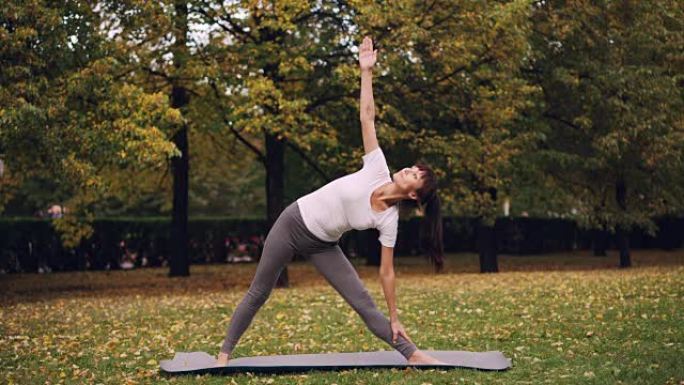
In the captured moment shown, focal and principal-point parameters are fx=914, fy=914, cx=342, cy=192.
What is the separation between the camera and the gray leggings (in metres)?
7.27

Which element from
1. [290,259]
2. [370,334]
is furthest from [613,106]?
[290,259]

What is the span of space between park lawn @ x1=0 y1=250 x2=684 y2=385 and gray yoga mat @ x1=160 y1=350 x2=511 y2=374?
0.16m

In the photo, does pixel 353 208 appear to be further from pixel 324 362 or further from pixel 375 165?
pixel 324 362

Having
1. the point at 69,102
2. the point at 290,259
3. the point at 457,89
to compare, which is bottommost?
the point at 290,259

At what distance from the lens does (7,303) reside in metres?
17.0

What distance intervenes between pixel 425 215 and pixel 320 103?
42.1 ft

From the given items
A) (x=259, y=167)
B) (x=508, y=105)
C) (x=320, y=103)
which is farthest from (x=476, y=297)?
(x=259, y=167)

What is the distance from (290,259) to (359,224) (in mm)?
667

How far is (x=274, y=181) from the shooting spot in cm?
1967

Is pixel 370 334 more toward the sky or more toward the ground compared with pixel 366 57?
more toward the ground

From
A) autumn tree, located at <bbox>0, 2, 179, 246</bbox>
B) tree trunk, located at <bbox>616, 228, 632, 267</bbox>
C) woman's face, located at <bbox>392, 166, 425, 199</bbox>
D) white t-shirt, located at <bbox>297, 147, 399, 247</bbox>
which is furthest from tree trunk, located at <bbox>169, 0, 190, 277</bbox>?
woman's face, located at <bbox>392, 166, 425, 199</bbox>

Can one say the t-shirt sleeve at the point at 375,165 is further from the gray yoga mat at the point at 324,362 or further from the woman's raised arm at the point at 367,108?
the gray yoga mat at the point at 324,362

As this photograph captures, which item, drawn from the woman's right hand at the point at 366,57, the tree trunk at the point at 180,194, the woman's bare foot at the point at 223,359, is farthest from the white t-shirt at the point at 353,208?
the tree trunk at the point at 180,194

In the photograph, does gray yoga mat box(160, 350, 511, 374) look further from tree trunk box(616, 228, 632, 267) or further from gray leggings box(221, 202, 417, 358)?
tree trunk box(616, 228, 632, 267)
